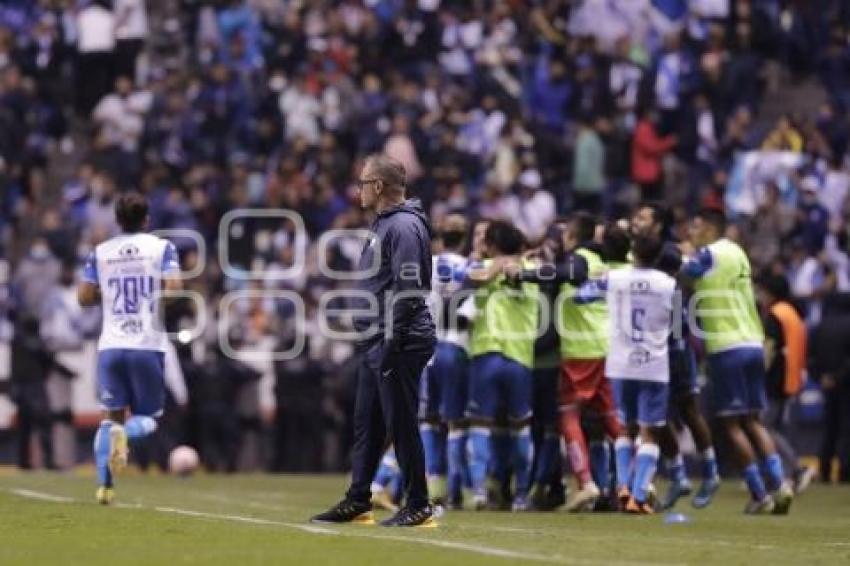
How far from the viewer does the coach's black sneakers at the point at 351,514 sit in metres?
15.1

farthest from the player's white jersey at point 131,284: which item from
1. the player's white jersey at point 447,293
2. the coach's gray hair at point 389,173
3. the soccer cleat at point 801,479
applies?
the soccer cleat at point 801,479

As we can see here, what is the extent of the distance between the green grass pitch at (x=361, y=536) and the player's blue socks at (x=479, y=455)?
62 centimetres

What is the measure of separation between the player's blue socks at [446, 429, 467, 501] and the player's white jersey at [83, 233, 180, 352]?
326cm

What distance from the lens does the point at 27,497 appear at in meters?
18.5

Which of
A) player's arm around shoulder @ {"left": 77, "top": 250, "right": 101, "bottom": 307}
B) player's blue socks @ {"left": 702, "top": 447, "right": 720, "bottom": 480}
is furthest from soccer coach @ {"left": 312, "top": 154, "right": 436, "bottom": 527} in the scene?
player's blue socks @ {"left": 702, "top": 447, "right": 720, "bottom": 480}

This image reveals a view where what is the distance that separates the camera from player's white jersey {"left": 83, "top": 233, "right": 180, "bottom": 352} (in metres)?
17.1

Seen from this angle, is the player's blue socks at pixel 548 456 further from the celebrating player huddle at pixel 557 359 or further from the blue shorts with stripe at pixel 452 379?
the blue shorts with stripe at pixel 452 379

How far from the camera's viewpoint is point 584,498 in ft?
61.8

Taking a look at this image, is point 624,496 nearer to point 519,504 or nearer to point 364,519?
point 519,504

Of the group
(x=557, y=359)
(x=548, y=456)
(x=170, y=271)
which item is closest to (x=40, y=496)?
(x=170, y=271)

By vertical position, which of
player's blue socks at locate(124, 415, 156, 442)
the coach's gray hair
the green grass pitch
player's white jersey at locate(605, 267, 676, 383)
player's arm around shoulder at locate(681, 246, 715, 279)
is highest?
the coach's gray hair

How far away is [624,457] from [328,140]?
570 inches

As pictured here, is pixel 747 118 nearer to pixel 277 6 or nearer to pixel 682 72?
pixel 682 72

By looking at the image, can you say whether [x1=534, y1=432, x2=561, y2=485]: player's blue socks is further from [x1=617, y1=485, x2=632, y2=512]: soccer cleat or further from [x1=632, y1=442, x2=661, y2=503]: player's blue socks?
[x1=632, y1=442, x2=661, y2=503]: player's blue socks
